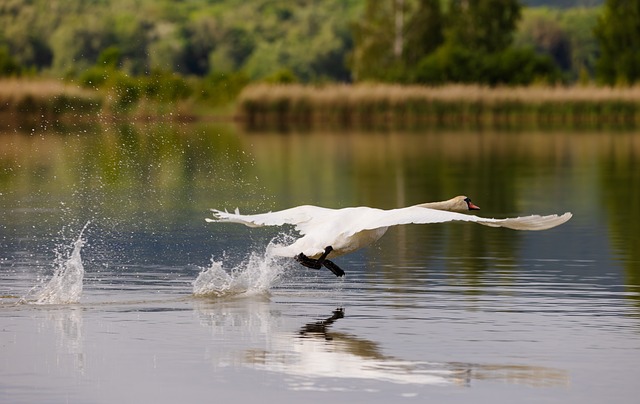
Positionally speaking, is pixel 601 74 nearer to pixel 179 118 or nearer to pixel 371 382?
pixel 179 118

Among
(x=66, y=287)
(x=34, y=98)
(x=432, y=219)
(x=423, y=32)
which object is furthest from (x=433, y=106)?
(x=432, y=219)

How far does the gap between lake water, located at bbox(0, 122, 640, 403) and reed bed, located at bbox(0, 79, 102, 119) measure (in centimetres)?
2268

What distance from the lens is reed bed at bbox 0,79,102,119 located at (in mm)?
51125

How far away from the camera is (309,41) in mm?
131875

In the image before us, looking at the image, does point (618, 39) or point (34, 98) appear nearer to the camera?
point (34, 98)

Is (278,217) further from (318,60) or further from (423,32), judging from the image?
(318,60)

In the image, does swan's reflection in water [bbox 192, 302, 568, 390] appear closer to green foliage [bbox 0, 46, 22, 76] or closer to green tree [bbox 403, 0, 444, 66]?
green foliage [bbox 0, 46, 22, 76]

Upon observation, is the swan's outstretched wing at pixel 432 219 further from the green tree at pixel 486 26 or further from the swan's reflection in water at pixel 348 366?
the green tree at pixel 486 26

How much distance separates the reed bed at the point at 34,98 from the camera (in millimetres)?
51125

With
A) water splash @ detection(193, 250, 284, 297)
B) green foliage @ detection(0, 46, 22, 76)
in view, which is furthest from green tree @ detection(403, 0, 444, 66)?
water splash @ detection(193, 250, 284, 297)

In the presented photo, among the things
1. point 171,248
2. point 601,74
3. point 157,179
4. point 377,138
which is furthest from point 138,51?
point 171,248

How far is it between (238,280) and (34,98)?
37684 millimetres

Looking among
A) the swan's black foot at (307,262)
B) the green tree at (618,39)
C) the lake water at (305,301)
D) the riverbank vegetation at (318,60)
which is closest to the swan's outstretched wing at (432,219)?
the swan's black foot at (307,262)

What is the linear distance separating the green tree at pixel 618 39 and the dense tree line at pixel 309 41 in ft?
0.23
